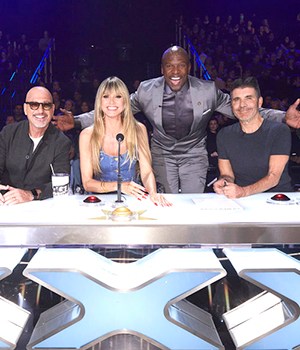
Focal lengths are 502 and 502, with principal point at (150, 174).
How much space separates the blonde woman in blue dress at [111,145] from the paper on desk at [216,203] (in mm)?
674

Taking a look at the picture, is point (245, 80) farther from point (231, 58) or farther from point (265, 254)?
point (231, 58)

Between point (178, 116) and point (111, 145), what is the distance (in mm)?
781

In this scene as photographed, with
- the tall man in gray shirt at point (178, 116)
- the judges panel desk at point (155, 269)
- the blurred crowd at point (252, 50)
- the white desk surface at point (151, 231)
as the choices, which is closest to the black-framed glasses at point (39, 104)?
the tall man in gray shirt at point (178, 116)

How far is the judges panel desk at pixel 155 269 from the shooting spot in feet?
6.61

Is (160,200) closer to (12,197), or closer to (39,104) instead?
(12,197)

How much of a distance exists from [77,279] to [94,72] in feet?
27.8

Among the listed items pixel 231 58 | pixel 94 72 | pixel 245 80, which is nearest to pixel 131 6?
pixel 94 72

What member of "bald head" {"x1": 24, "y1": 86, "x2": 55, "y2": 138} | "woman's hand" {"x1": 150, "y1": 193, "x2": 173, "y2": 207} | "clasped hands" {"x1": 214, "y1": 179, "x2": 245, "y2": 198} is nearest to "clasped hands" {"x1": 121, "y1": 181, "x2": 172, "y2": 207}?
"woman's hand" {"x1": 150, "y1": 193, "x2": 173, "y2": 207}

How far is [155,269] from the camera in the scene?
209 cm

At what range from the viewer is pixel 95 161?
3.21 metres

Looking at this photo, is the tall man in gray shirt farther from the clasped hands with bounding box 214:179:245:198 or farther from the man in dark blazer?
the clasped hands with bounding box 214:179:245:198

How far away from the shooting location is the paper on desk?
7.42ft

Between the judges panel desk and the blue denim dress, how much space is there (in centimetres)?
91

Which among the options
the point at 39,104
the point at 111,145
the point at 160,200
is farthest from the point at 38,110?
the point at 160,200
